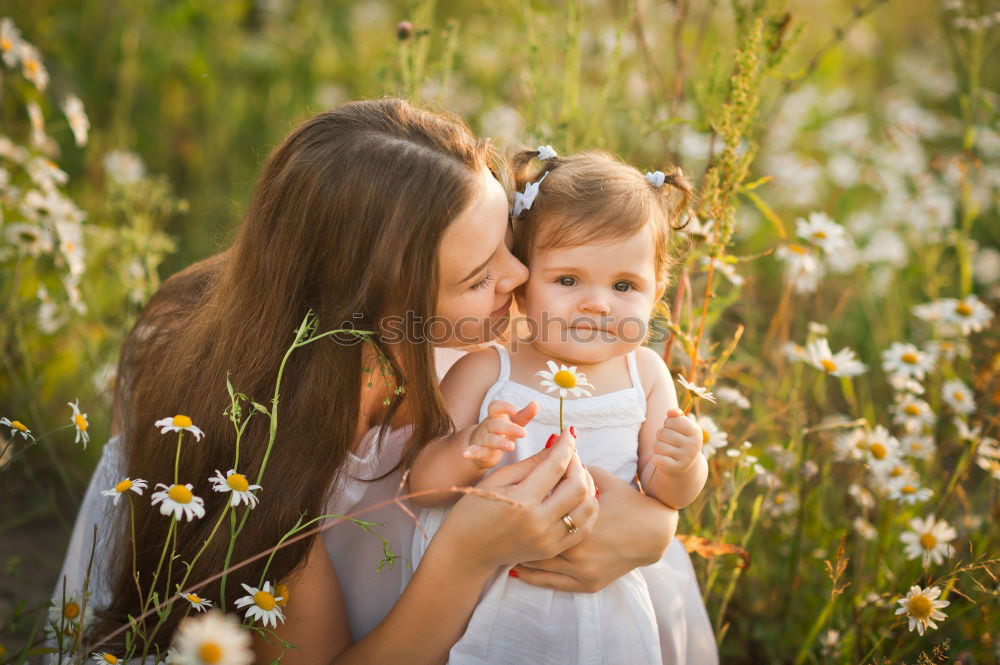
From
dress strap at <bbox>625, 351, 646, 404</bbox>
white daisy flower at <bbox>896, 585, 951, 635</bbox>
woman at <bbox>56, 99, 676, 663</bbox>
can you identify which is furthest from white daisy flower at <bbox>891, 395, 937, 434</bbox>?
woman at <bbox>56, 99, 676, 663</bbox>

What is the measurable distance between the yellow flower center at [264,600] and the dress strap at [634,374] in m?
0.78

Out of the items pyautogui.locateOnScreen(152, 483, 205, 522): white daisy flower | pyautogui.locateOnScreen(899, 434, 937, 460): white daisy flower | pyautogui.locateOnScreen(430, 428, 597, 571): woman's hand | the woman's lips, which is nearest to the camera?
pyautogui.locateOnScreen(152, 483, 205, 522): white daisy flower

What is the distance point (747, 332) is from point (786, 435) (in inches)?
19.2

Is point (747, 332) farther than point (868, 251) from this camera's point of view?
No

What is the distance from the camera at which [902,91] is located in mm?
4863

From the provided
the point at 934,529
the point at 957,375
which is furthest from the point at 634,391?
the point at 957,375

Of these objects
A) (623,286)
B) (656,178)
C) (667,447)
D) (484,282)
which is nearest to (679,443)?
(667,447)

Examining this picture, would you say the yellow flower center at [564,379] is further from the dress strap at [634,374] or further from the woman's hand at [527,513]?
the dress strap at [634,374]

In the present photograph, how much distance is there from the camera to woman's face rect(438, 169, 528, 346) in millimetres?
1516

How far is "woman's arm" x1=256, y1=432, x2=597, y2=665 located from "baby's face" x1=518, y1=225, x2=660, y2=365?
0.73 feet

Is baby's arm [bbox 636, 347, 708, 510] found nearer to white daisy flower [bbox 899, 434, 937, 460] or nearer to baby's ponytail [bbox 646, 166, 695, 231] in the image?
baby's ponytail [bbox 646, 166, 695, 231]

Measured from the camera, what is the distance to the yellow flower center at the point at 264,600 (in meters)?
1.35

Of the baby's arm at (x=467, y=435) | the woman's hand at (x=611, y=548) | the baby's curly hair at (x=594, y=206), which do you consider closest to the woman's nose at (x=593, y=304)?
the baby's curly hair at (x=594, y=206)

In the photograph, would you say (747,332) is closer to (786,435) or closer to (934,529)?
(786,435)
